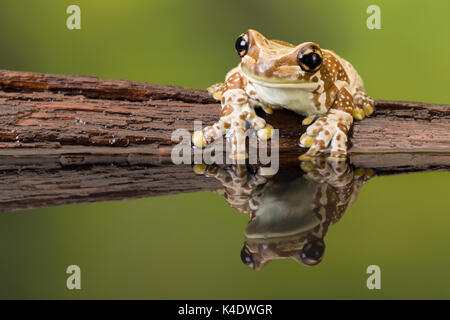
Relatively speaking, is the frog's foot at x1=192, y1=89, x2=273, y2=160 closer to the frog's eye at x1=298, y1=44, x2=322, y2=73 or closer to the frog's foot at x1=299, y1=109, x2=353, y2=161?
the frog's foot at x1=299, y1=109, x2=353, y2=161

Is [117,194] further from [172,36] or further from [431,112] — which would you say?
[172,36]

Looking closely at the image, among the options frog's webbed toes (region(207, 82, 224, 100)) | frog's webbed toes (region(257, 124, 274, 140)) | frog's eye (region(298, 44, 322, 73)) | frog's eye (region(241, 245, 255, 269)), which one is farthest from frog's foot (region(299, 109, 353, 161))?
frog's eye (region(241, 245, 255, 269))

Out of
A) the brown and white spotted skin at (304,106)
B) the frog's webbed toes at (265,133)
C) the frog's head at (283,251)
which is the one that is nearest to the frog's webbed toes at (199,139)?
the brown and white spotted skin at (304,106)

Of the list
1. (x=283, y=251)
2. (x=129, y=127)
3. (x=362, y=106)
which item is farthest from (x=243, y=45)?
(x=283, y=251)

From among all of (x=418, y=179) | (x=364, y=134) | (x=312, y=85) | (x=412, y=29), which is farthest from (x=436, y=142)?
(x=412, y=29)

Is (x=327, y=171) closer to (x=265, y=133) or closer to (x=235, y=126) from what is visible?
(x=265, y=133)

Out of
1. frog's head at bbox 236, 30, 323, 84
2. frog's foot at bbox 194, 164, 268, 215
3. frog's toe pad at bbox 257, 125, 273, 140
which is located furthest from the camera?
frog's toe pad at bbox 257, 125, 273, 140

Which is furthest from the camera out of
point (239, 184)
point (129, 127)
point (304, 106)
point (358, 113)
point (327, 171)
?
point (358, 113)
